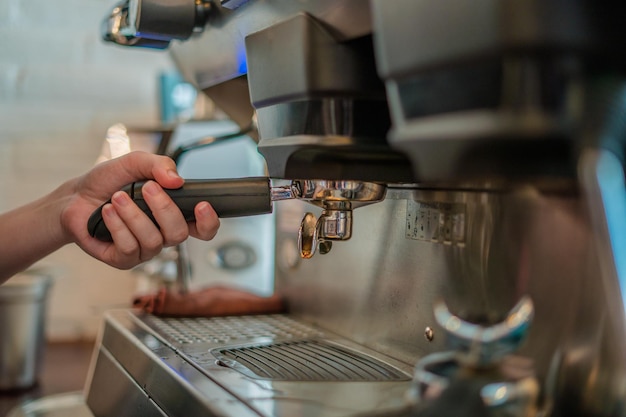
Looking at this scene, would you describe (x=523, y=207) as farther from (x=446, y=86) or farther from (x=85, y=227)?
(x=85, y=227)

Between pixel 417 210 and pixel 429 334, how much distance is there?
0.11 m

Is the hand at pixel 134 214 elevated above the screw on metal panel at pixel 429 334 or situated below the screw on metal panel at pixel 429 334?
above

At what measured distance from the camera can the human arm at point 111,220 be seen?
65cm

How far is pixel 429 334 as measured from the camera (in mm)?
645

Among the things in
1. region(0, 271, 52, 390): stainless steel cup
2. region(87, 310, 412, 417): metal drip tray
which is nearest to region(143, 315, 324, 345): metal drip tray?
region(87, 310, 412, 417): metal drip tray

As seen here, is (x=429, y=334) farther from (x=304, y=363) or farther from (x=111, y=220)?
(x=111, y=220)

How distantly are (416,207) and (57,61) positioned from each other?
1.26 metres

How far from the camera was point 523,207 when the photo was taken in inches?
20.8

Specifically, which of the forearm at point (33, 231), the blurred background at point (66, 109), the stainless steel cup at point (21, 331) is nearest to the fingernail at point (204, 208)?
the forearm at point (33, 231)

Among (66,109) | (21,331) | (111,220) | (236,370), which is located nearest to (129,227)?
(111,220)

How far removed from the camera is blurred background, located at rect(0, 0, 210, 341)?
1.65m

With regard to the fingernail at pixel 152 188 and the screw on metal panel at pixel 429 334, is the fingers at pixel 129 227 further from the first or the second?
the screw on metal panel at pixel 429 334

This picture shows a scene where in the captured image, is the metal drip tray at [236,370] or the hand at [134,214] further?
the hand at [134,214]

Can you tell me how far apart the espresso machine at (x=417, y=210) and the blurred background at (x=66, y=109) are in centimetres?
83
